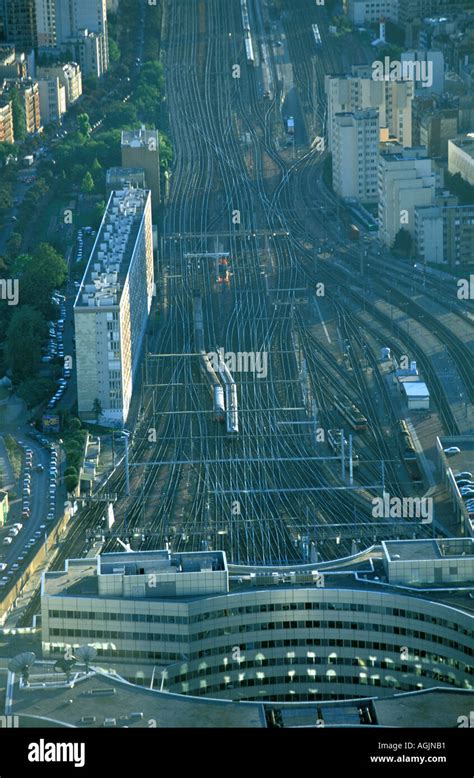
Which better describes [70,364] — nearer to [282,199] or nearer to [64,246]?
[64,246]

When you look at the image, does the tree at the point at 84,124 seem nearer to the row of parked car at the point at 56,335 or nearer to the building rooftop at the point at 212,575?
the row of parked car at the point at 56,335

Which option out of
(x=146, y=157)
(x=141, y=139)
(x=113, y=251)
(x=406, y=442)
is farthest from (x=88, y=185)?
(x=406, y=442)

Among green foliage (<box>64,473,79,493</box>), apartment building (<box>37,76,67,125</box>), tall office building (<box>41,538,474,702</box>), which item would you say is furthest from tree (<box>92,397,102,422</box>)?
apartment building (<box>37,76,67,125</box>)

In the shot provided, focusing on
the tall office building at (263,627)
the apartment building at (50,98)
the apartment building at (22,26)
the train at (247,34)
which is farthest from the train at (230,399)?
the apartment building at (22,26)

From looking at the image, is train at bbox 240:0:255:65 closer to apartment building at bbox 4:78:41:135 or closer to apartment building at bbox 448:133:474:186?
apartment building at bbox 4:78:41:135

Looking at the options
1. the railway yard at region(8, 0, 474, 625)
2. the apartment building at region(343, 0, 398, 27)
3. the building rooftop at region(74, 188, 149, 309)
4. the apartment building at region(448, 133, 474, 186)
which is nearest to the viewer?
the railway yard at region(8, 0, 474, 625)

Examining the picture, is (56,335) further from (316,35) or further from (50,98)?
(316,35)
